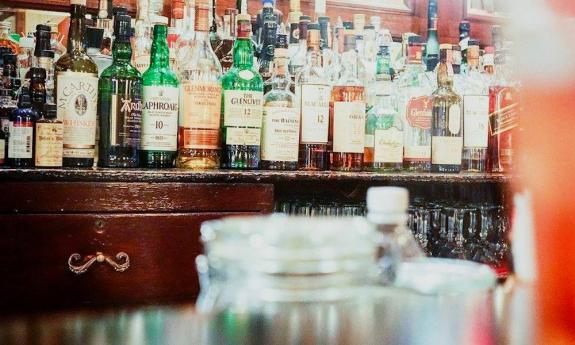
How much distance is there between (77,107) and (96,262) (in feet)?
1.07

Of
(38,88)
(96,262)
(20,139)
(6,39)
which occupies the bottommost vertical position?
(96,262)

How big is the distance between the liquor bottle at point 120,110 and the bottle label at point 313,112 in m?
0.37

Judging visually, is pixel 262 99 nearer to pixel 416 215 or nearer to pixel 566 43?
pixel 416 215

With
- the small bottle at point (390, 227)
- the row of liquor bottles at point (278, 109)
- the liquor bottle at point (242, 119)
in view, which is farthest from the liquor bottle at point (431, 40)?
the small bottle at point (390, 227)

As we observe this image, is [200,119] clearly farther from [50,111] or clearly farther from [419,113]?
[419,113]

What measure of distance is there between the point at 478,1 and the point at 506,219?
32.2 inches

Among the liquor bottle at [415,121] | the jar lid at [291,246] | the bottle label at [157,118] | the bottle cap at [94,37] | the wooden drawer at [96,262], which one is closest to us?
the jar lid at [291,246]

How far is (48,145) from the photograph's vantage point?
1.38 meters

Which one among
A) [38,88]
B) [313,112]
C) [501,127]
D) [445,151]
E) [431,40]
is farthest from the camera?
[431,40]

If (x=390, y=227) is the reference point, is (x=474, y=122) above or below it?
above

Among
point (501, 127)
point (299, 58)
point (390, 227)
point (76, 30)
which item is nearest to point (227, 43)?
point (299, 58)

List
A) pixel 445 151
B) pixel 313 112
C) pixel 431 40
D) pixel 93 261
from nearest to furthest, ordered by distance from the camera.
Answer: pixel 93 261 → pixel 313 112 → pixel 445 151 → pixel 431 40

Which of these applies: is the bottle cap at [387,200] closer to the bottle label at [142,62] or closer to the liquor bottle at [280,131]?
the liquor bottle at [280,131]

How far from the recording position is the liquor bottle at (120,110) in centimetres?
148
